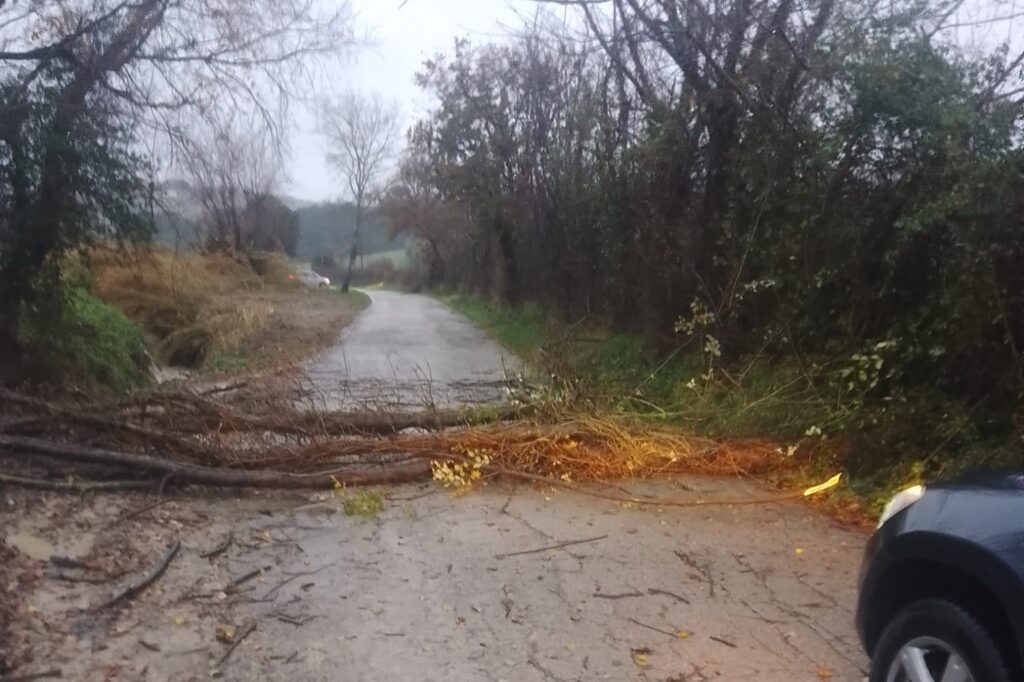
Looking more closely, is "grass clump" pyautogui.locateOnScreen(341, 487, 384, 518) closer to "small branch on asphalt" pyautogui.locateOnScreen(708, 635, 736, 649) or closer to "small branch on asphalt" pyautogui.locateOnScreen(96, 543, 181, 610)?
"small branch on asphalt" pyautogui.locateOnScreen(96, 543, 181, 610)

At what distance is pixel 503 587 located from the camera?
20.2 feet

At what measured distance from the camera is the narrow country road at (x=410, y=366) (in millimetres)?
11773

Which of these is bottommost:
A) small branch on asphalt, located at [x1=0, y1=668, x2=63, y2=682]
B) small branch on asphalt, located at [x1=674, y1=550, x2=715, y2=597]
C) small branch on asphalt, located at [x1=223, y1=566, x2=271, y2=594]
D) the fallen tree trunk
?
small branch on asphalt, located at [x1=0, y1=668, x2=63, y2=682]

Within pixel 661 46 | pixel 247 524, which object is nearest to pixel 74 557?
pixel 247 524

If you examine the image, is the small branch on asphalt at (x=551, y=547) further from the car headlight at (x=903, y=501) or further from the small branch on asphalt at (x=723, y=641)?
the car headlight at (x=903, y=501)

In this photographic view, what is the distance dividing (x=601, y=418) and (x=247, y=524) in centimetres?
374

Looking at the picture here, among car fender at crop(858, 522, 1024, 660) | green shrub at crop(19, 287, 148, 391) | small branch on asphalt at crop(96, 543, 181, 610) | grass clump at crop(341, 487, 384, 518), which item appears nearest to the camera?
car fender at crop(858, 522, 1024, 660)

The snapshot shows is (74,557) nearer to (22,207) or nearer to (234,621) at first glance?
(234,621)

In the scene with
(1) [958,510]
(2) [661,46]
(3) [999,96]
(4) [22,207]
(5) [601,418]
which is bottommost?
(5) [601,418]

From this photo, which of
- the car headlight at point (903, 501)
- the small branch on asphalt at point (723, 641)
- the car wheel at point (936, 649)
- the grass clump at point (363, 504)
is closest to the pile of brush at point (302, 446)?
Answer: the grass clump at point (363, 504)

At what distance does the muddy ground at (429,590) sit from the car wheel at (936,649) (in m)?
0.96

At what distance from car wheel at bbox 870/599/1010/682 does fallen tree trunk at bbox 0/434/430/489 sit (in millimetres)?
5197

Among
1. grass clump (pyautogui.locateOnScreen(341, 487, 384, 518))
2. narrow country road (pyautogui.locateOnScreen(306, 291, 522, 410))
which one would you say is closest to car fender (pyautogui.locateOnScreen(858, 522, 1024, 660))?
grass clump (pyautogui.locateOnScreen(341, 487, 384, 518))

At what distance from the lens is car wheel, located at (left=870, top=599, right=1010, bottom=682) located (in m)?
3.50
